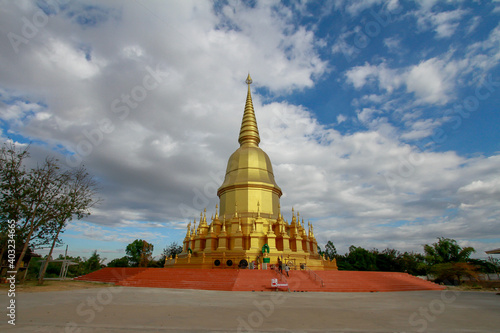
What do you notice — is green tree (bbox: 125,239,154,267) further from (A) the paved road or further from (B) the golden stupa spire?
(A) the paved road

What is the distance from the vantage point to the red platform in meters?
16.0

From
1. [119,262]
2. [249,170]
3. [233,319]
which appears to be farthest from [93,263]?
[233,319]

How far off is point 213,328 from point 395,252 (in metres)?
47.9

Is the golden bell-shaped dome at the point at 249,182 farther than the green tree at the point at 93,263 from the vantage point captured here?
No

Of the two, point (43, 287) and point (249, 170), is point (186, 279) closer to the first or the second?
point (43, 287)

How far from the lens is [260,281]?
16375 millimetres

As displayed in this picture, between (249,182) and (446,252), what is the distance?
92.1ft

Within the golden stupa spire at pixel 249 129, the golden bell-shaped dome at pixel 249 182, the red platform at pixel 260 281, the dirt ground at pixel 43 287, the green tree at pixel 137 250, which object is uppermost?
the golden stupa spire at pixel 249 129

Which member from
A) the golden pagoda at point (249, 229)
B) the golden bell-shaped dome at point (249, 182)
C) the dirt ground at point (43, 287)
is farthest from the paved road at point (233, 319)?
the golden bell-shaped dome at point (249, 182)

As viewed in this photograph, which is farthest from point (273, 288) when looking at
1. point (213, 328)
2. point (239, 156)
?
point (239, 156)

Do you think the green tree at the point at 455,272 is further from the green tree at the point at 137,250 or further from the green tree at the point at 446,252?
the green tree at the point at 137,250

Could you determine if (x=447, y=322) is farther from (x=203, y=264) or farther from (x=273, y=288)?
(x=203, y=264)

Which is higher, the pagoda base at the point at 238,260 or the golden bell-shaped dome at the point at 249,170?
the golden bell-shaped dome at the point at 249,170

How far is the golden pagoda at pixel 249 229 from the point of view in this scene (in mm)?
23453
